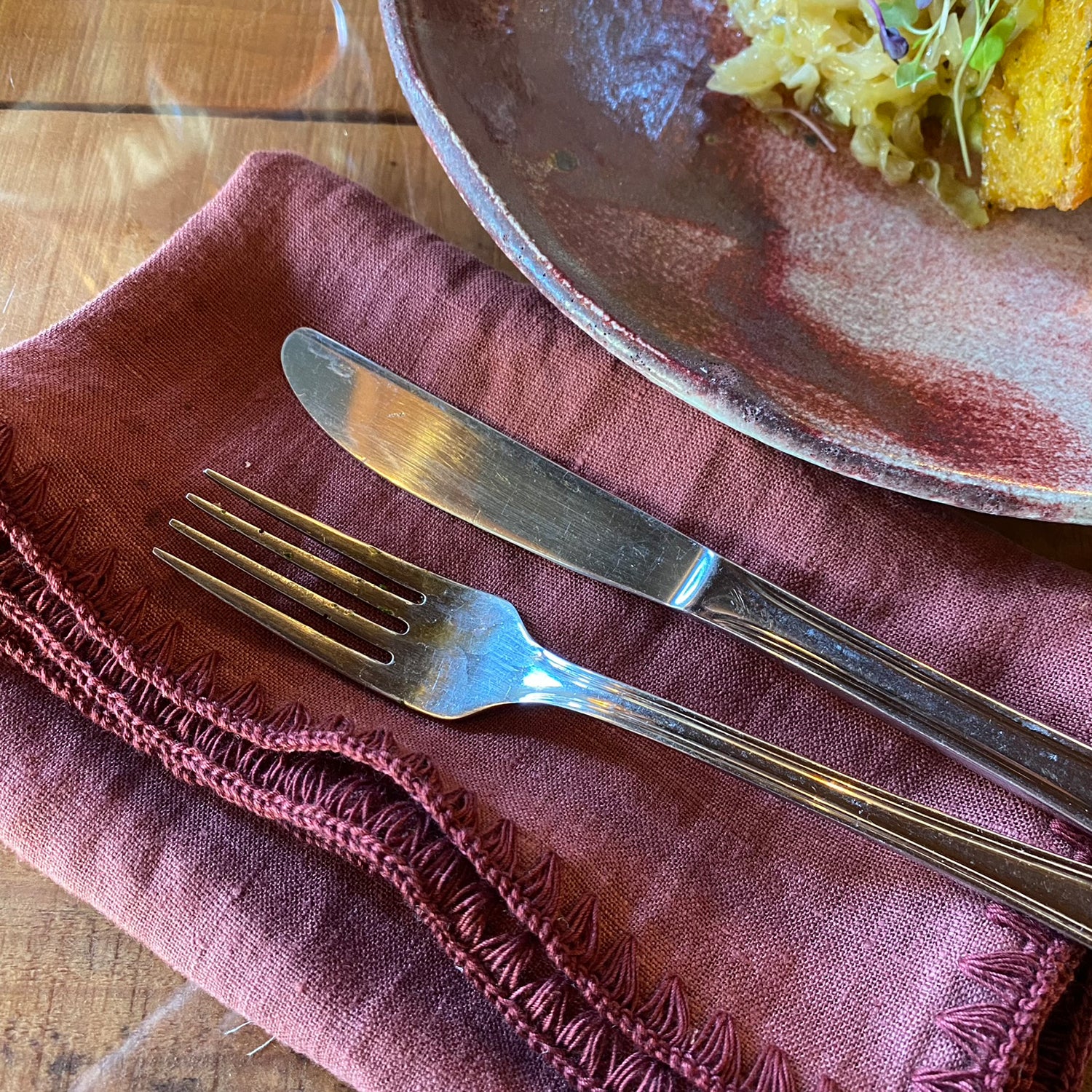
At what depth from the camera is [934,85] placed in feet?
2.40

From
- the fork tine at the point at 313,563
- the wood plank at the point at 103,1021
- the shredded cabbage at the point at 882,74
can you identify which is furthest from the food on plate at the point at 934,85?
the wood plank at the point at 103,1021

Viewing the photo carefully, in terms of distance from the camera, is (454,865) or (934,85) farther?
(934,85)

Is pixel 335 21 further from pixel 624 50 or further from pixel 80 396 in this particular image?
pixel 80 396

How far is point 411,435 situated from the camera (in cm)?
62

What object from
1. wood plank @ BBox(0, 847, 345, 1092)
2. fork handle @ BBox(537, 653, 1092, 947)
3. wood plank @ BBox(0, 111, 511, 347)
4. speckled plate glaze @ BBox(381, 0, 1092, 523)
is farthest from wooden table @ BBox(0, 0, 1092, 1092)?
wood plank @ BBox(0, 847, 345, 1092)

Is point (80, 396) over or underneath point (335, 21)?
underneath

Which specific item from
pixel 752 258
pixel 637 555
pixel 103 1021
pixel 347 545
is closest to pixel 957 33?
pixel 752 258

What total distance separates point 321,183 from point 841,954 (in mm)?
602

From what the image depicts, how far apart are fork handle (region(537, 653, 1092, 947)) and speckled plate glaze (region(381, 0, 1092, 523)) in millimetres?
161

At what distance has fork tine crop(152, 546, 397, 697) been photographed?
56 centimetres

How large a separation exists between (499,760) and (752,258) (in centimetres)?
40

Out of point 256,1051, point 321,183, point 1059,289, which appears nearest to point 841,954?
point 256,1051

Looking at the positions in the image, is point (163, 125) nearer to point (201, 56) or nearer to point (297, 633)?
point (201, 56)

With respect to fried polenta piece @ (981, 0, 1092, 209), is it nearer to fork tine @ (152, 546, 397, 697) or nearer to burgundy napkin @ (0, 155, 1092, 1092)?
burgundy napkin @ (0, 155, 1092, 1092)
